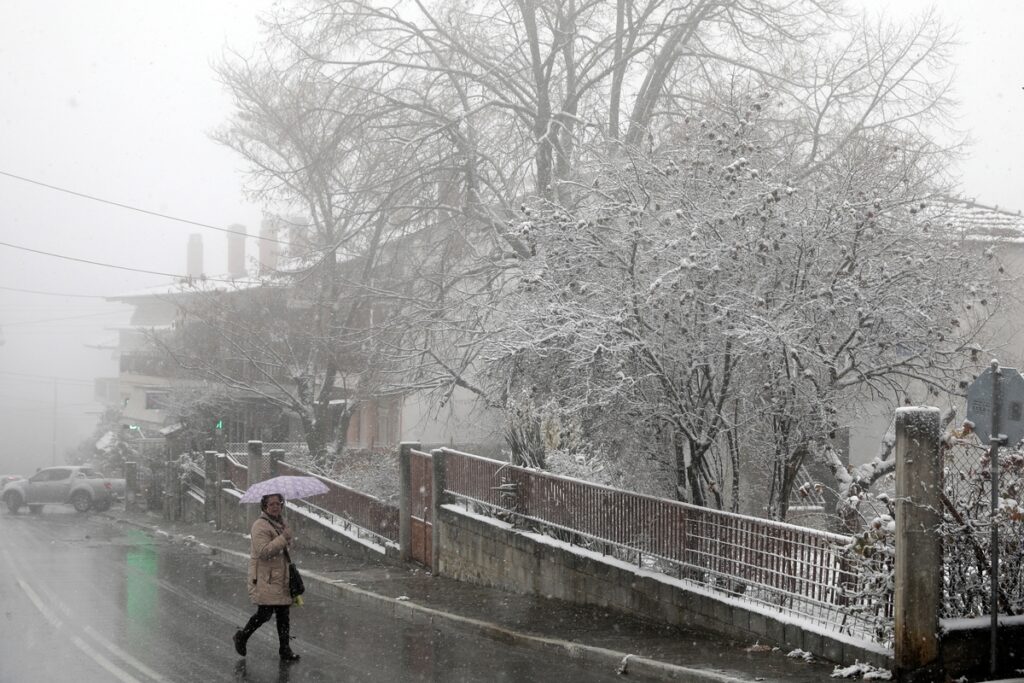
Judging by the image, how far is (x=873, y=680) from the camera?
8508 millimetres

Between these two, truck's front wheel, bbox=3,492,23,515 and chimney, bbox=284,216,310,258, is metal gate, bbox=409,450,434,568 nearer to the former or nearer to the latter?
chimney, bbox=284,216,310,258

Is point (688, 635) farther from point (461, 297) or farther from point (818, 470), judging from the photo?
point (461, 297)

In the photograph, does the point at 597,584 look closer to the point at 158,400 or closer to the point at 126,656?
the point at 126,656

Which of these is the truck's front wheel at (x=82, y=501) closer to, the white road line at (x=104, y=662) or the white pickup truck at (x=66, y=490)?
the white pickup truck at (x=66, y=490)

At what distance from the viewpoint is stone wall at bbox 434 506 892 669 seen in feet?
31.6

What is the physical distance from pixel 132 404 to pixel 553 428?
5134 centimetres

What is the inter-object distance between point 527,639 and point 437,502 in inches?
225

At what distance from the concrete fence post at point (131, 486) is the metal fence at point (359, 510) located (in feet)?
67.0

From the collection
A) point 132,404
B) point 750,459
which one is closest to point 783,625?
point 750,459

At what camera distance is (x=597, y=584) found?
12.5 meters

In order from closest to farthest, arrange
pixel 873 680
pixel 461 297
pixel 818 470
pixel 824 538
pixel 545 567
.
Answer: pixel 873 680
pixel 824 538
pixel 545 567
pixel 818 470
pixel 461 297

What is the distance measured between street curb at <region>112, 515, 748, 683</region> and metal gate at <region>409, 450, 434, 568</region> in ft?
5.30

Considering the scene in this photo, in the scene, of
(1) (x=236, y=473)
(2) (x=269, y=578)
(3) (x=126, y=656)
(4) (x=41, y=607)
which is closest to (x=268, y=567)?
(2) (x=269, y=578)

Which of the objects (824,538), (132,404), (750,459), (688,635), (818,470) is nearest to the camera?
(824,538)
